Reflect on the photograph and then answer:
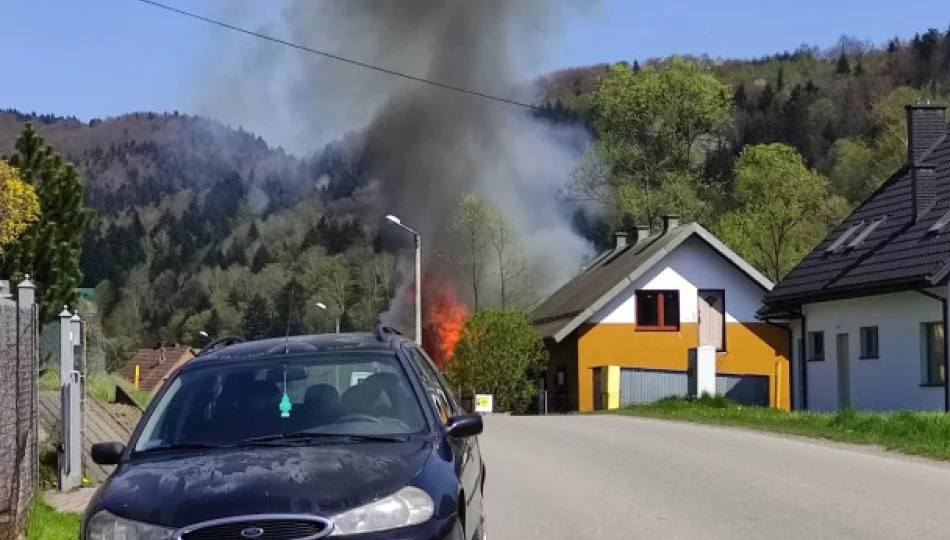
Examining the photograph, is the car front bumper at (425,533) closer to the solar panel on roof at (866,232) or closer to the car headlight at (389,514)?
the car headlight at (389,514)

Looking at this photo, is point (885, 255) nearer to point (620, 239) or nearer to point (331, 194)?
point (620, 239)

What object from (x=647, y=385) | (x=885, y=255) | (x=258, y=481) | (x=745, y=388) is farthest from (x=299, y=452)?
(x=647, y=385)

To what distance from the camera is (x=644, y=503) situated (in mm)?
11461

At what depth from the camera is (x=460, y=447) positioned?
6.85m

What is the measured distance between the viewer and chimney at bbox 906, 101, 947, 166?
97.9 feet

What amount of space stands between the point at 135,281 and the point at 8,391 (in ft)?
307

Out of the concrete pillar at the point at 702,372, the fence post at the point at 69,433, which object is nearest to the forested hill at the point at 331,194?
the concrete pillar at the point at 702,372

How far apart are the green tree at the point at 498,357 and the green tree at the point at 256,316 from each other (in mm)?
25231

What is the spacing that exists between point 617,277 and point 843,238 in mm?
13479

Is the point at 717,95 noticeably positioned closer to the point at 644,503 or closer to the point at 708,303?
the point at 708,303

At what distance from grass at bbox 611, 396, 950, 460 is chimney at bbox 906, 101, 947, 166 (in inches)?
317

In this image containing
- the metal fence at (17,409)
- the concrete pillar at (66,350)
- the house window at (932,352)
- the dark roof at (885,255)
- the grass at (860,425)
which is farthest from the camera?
the dark roof at (885,255)

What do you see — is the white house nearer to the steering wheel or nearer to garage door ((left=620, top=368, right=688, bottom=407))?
garage door ((left=620, top=368, right=688, bottom=407))

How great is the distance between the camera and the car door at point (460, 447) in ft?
21.5
